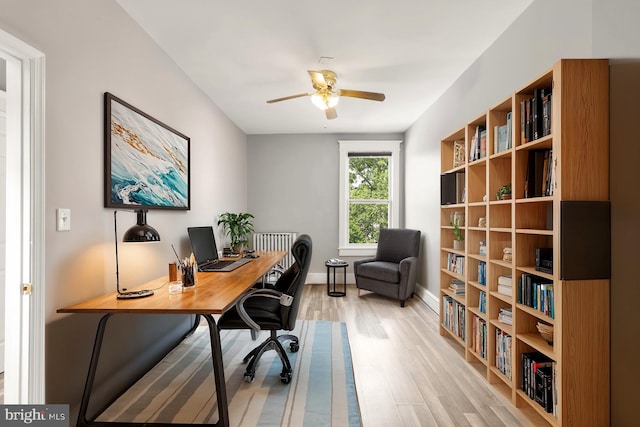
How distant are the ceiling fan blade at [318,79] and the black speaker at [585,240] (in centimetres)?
196

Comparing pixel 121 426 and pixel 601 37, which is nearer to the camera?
pixel 601 37

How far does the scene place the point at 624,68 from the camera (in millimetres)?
1766

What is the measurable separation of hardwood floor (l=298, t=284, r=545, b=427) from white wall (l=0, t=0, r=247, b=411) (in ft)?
5.47

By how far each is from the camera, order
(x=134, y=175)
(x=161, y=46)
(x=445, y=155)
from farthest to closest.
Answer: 1. (x=445, y=155)
2. (x=161, y=46)
3. (x=134, y=175)

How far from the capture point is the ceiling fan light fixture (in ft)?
10.7

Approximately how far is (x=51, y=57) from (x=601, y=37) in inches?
109

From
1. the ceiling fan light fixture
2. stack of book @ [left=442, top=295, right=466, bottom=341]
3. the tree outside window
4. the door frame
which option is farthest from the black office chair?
the tree outside window

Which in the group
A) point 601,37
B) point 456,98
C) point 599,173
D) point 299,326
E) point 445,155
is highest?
point 456,98

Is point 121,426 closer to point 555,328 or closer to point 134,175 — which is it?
point 134,175

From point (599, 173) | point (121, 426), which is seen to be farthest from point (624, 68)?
point (121, 426)

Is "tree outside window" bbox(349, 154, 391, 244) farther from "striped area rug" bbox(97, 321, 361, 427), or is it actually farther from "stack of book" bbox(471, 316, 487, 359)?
"stack of book" bbox(471, 316, 487, 359)

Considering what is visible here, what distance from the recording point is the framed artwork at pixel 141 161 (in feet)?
7.27

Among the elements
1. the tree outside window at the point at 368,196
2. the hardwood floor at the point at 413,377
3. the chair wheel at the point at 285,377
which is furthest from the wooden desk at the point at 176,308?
the tree outside window at the point at 368,196

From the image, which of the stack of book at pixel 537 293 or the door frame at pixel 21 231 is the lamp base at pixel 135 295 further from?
the stack of book at pixel 537 293
